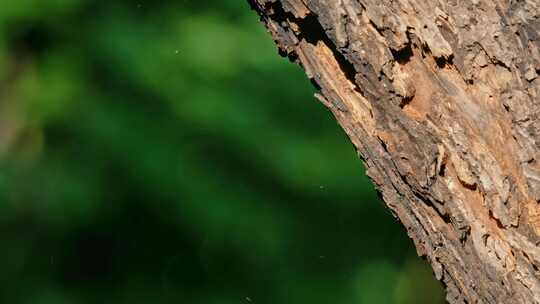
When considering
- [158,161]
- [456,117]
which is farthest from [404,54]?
[158,161]

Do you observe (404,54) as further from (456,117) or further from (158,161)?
(158,161)

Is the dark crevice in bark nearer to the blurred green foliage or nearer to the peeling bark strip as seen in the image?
the peeling bark strip

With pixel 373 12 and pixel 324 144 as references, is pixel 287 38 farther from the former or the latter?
pixel 324 144

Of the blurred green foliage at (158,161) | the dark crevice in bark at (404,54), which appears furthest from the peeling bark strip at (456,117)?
the blurred green foliage at (158,161)

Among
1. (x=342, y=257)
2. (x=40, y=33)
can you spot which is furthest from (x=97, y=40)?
(x=342, y=257)

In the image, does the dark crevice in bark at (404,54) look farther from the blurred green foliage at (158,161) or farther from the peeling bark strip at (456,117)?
the blurred green foliage at (158,161)

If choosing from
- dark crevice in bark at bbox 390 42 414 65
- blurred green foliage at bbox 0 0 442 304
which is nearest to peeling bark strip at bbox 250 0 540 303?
dark crevice in bark at bbox 390 42 414 65
